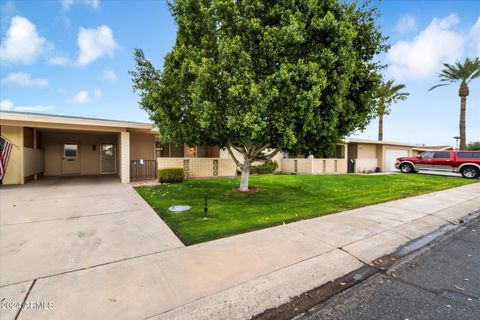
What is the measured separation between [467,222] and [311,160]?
34.8 feet

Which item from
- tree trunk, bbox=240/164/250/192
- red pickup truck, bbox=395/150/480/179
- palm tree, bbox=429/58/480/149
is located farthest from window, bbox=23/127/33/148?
palm tree, bbox=429/58/480/149

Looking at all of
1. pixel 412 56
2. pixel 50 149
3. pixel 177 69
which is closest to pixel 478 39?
pixel 412 56

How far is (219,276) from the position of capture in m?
2.86

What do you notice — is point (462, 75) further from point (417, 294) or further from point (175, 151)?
point (417, 294)

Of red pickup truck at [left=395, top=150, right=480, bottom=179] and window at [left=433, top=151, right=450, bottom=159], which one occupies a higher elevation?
window at [left=433, top=151, right=450, bottom=159]

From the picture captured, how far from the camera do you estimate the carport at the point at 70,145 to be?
962cm

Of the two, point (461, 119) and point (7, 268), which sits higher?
point (461, 119)

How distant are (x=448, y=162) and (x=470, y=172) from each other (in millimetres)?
1312

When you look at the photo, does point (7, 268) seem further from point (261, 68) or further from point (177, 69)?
point (261, 68)

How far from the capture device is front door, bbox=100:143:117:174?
48.3ft

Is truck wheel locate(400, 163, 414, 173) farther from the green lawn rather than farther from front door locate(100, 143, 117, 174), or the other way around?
front door locate(100, 143, 117, 174)

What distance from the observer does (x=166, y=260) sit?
3.27m

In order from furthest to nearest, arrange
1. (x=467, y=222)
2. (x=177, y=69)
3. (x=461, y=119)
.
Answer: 1. (x=461, y=119)
2. (x=177, y=69)
3. (x=467, y=222)

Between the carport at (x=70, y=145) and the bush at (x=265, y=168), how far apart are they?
22.1 feet
